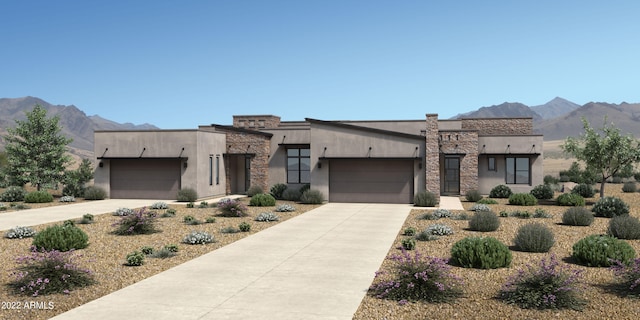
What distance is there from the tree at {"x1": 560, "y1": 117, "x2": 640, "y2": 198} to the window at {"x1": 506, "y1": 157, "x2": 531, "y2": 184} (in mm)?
5060

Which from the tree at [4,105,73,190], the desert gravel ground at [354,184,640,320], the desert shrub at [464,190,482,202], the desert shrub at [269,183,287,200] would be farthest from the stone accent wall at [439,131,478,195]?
the tree at [4,105,73,190]

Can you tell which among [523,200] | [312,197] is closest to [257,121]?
[312,197]

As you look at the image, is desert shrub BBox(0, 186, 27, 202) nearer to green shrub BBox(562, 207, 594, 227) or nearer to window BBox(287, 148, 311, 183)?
window BBox(287, 148, 311, 183)

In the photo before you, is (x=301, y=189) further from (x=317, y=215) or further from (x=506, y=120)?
(x=506, y=120)

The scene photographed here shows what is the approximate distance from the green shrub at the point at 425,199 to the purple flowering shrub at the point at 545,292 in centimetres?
1771

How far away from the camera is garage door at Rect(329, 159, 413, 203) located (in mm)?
29391

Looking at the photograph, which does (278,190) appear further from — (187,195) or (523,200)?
(523,200)

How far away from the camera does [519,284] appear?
31.5 ft

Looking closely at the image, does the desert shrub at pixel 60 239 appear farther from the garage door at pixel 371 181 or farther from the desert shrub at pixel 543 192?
the desert shrub at pixel 543 192

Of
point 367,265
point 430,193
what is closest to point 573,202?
point 430,193

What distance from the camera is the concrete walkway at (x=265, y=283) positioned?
8.85m

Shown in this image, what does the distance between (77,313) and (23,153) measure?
3058 cm

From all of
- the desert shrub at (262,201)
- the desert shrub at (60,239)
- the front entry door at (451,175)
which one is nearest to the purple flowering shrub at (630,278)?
the desert shrub at (60,239)

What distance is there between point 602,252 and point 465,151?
898 inches
